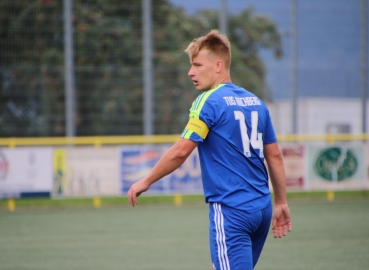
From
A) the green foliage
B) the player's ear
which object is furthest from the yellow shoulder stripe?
the green foliage

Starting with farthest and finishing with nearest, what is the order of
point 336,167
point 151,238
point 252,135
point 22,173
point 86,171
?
point 336,167 → point 86,171 → point 22,173 → point 151,238 → point 252,135

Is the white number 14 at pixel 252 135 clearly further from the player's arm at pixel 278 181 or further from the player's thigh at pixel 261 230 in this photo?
the player's thigh at pixel 261 230

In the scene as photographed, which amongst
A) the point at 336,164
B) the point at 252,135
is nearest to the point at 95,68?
the point at 336,164

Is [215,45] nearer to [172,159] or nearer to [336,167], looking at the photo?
[172,159]

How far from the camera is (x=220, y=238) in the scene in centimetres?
388

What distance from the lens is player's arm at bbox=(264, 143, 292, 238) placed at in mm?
4160

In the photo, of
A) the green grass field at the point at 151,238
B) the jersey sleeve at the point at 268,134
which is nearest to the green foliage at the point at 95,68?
the green grass field at the point at 151,238

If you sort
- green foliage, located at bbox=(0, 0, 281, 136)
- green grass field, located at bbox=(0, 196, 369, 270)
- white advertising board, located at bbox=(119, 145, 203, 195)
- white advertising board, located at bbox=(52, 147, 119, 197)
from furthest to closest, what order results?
green foliage, located at bbox=(0, 0, 281, 136), white advertising board, located at bbox=(119, 145, 203, 195), white advertising board, located at bbox=(52, 147, 119, 197), green grass field, located at bbox=(0, 196, 369, 270)

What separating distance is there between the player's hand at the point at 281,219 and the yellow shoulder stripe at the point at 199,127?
76 cm

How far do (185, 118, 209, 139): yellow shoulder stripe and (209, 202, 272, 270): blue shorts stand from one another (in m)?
0.44

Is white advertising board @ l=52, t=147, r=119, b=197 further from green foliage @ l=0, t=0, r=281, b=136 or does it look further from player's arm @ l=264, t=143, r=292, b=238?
player's arm @ l=264, t=143, r=292, b=238

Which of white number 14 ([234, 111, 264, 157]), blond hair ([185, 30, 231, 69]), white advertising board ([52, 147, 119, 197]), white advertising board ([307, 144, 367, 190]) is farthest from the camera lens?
white advertising board ([307, 144, 367, 190])

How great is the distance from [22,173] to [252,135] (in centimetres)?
1155

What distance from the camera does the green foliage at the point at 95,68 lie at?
16.3m
